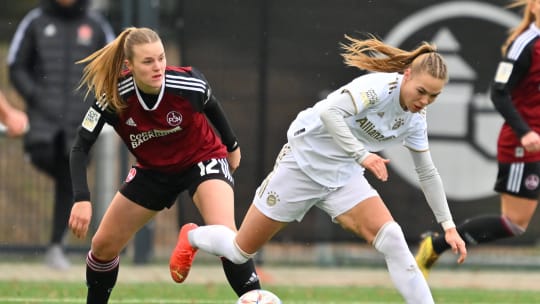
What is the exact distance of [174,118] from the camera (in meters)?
6.74

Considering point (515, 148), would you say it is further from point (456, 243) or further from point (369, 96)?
point (369, 96)

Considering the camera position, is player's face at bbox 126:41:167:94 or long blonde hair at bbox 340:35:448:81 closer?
long blonde hair at bbox 340:35:448:81

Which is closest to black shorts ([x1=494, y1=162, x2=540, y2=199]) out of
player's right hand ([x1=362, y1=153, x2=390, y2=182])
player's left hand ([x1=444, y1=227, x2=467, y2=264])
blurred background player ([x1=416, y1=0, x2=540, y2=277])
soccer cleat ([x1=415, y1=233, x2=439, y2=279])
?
blurred background player ([x1=416, y1=0, x2=540, y2=277])

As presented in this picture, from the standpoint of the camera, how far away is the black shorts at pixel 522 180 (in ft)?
27.9

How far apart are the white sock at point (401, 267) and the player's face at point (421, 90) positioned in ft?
2.11

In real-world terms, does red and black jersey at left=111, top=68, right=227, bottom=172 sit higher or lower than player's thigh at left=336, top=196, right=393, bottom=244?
higher

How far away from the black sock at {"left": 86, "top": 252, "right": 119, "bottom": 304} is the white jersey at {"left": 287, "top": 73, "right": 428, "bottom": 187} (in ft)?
4.26

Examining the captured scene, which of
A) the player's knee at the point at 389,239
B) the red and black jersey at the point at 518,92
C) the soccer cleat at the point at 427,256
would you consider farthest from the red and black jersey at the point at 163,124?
the red and black jersey at the point at 518,92

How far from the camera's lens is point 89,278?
691 cm

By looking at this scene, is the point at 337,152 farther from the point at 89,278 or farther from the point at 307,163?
the point at 89,278

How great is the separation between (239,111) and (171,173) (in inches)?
145

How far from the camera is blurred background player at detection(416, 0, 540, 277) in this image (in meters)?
8.46

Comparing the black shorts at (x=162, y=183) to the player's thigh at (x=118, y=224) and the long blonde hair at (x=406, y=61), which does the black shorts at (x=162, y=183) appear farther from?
the long blonde hair at (x=406, y=61)

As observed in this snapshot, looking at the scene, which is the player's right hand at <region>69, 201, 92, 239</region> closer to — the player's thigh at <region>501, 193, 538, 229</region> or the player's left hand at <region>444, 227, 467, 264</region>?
the player's left hand at <region>444, 227, 467, 264</region>
